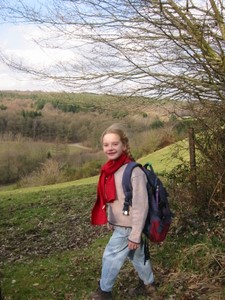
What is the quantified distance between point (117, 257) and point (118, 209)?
0.50 m

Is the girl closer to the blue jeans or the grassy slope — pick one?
the blue jeans

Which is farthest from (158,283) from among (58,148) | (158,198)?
(58,148)

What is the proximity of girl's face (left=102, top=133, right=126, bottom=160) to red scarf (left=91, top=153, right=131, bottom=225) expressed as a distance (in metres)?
0.06

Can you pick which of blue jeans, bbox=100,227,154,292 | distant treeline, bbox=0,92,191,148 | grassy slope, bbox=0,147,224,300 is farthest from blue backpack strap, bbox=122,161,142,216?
distant treeline, bbox=0,92,191,148

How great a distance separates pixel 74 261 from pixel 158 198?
2517 millimetres

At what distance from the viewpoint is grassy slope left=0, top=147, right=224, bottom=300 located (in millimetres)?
4488

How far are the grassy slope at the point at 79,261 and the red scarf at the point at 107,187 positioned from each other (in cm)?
105

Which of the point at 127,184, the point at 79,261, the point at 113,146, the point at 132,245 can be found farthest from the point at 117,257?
the point at 79,261

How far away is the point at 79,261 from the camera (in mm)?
5863

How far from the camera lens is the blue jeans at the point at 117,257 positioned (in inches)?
159

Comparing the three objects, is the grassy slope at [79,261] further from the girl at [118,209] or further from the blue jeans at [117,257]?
the girl at [118,209]

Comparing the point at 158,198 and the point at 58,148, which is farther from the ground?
the point at 158,198

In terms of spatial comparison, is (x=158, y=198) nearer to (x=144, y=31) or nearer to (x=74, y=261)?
(x=74, y=261)

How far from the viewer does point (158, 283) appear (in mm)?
4609
